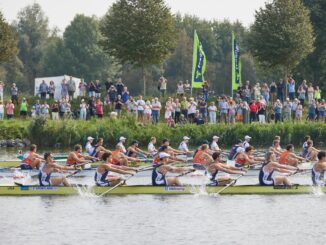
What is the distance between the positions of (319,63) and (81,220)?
40.3 m

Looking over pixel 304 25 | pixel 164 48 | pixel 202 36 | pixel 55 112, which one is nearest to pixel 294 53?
pixel 304 25

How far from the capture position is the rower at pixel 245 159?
1387 inches

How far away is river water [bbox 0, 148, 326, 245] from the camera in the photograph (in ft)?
84.1

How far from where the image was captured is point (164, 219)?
28156 mm

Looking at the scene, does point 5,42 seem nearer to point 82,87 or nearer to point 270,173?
point 82,87

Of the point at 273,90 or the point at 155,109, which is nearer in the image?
the point at 155,109

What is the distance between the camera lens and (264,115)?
5034cm

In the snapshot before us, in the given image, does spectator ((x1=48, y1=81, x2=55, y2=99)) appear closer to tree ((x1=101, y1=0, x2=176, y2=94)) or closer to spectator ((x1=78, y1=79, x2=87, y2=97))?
spectator ((x1=78, y1=79, x2=87, y2=97))

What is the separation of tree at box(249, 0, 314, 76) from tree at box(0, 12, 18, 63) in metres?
15.1

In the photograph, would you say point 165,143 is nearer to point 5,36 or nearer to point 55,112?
point 55,112

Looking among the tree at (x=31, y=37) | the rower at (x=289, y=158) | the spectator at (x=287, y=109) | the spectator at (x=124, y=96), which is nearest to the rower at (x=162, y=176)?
the rower at (x=289, y=158)

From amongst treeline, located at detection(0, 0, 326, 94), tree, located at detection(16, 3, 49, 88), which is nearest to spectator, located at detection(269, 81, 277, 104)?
treeline, located at detection(0, 0, 326, 94)

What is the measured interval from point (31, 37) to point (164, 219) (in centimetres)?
8495

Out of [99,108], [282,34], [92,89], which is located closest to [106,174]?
[99,108]
